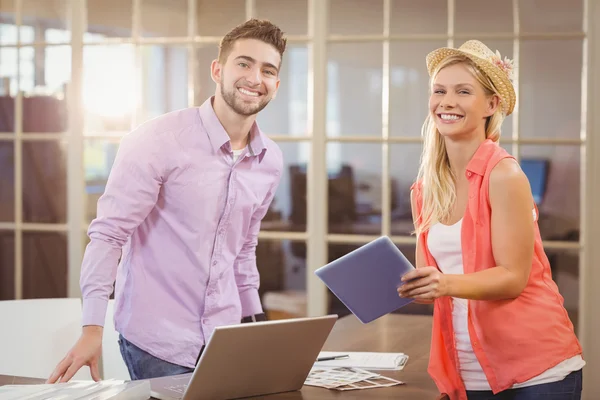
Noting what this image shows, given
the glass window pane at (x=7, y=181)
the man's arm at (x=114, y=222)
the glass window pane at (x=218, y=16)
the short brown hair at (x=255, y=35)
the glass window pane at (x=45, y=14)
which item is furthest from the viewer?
the glass window pane at (x=7, y=181)

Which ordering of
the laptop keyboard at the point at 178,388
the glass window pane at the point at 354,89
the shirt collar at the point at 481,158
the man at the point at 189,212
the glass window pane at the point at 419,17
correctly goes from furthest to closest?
the glass window pane at the point at 354,89, the glass window pane at the point at 419,17, the man at the point at 189,212, the shirt collar at the point at 481,158, the laptop keyboard at the point at 178,388

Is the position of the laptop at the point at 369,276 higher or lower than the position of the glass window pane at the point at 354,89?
lower

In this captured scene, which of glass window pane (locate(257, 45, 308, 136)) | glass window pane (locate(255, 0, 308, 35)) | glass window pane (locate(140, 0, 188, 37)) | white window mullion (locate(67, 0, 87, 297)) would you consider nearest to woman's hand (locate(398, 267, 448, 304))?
glass window pane (locate(257, 45, 308, 136))

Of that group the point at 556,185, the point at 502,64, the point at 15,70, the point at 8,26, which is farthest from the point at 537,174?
the point at 8,26

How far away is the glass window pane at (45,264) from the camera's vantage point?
4.76 m

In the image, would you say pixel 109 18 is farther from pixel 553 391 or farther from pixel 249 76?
pixel 553 391

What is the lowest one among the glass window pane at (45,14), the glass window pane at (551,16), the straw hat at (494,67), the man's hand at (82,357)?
the man's hand at (82,357)

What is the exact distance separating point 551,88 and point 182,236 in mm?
2353

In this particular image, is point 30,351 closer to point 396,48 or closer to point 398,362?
point 398,362

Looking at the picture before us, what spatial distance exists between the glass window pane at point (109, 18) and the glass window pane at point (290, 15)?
2.71 ft

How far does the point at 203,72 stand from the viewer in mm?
4469

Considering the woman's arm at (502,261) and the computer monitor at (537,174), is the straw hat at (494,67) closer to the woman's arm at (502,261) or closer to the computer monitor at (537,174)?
the woman's arm at (502,261)

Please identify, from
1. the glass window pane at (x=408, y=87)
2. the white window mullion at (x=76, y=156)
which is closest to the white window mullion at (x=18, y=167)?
the white window mullion at (x=76, y=156)

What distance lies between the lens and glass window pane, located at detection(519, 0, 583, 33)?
396 centimetres
